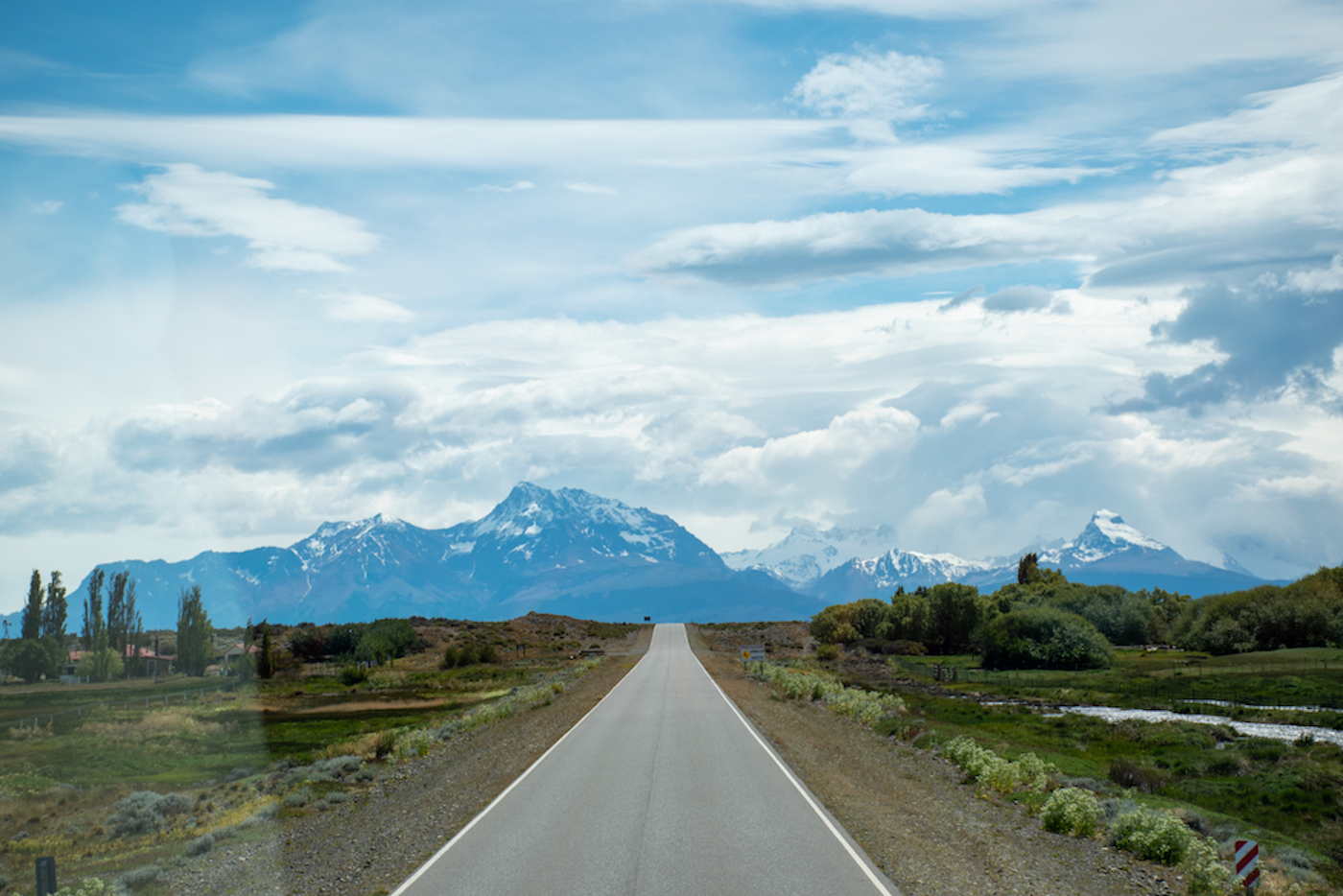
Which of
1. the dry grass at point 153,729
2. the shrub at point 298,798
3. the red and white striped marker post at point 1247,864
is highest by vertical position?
the red and white striped marker post at point 1247,864

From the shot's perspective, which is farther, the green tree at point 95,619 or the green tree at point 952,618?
the green tree at point 952,618

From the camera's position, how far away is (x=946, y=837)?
1529 centimetres

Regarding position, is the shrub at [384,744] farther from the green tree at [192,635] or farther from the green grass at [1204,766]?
the green tree at [192,635]

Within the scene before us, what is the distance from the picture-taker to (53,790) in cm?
3288

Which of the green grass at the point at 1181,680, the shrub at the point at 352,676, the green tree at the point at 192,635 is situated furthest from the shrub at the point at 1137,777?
the green tree at the point at 192,635

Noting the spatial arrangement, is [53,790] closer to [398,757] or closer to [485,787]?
[398,757]

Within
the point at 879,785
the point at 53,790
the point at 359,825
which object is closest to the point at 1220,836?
the point at 879,785

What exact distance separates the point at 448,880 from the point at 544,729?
19850 millimetres

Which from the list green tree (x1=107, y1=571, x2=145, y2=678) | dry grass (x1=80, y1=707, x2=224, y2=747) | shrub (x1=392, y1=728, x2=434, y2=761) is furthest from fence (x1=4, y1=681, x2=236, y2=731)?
green tree (x1=107, y1=571, x2=145, y2=678)

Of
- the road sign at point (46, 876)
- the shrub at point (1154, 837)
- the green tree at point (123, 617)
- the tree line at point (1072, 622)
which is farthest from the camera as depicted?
the green tree at point (123, 617)

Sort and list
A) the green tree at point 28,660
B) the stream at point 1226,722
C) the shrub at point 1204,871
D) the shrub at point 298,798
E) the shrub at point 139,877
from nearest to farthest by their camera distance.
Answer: the shrub at point 1204,871, the shrub at point 139,877, the shrub at point 298,798, the stream at point 1226,722, the green tree at point 28,660

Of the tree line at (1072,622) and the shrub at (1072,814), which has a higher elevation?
the shrub at (1072,814)

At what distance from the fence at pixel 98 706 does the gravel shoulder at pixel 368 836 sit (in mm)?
42497

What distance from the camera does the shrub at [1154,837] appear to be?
14.8 meters
